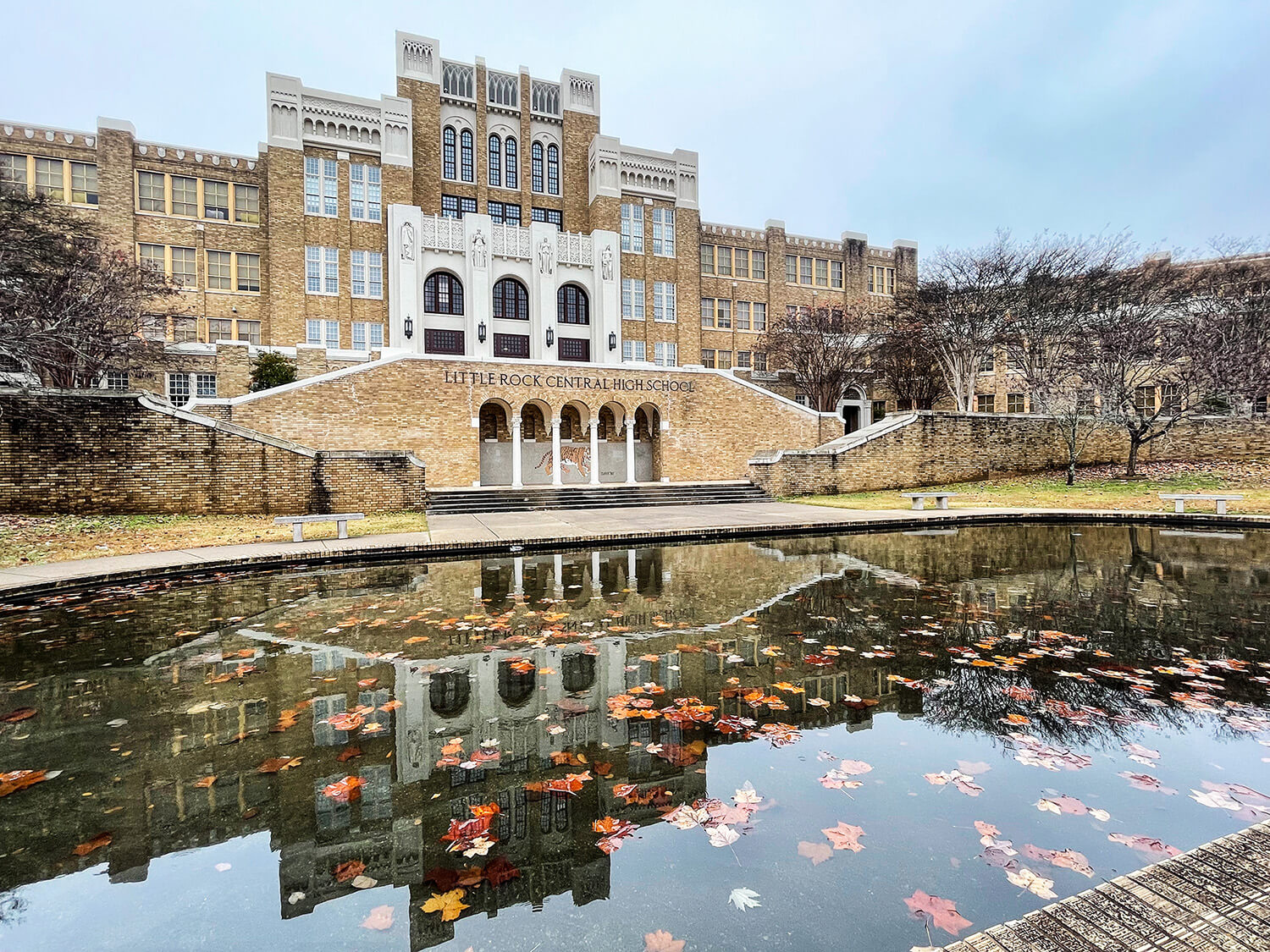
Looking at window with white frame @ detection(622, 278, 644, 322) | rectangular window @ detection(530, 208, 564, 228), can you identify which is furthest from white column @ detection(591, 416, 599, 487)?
rectangular window @ detection(530, 208, 564, 228)

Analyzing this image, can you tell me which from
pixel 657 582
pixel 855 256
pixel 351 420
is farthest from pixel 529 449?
pixel 855 256

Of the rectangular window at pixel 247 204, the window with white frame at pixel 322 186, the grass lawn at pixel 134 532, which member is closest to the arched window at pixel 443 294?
the window with white frame at pixel 322 186

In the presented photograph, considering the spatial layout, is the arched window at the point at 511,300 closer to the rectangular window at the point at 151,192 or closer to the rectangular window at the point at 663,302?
the rectangular window at the point at 663,302

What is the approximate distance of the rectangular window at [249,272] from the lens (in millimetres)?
31875

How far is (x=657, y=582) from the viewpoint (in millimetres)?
8719

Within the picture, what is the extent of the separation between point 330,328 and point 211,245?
751 centimetres

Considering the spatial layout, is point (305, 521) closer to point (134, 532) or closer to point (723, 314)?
point (134, 532)

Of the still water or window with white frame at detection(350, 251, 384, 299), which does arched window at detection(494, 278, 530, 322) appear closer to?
window with white frame at detection(350, 251, 384, 299)

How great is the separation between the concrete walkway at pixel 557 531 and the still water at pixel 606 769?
2.55 m

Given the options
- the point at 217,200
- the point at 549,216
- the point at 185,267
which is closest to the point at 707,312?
the point at 549,216

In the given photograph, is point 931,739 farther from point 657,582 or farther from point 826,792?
point 657,582

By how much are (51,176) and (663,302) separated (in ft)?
100

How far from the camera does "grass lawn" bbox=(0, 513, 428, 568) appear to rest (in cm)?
1094

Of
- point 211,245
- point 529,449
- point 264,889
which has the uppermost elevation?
point 211,245
